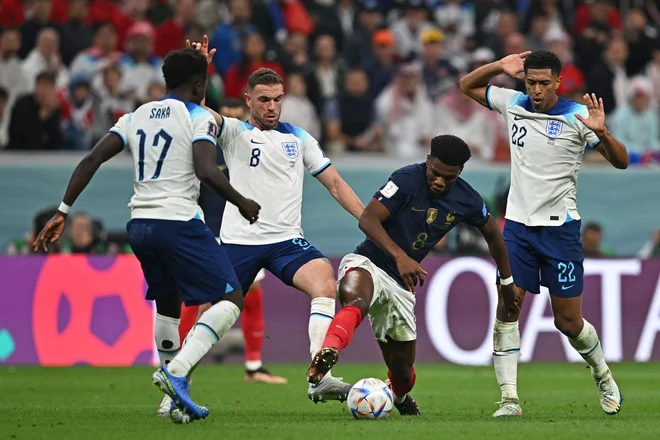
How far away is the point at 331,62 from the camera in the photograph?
18953 millimetres

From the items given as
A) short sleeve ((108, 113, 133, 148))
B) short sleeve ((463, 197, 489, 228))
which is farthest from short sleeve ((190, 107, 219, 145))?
short sleeve ((463, 197, 489, 228))

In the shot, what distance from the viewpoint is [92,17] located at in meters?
19.2

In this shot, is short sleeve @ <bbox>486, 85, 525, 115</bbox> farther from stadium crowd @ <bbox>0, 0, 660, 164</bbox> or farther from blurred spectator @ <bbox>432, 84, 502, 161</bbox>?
blurred spectator @ <bbox>432, 84, 502, 161</bbox>

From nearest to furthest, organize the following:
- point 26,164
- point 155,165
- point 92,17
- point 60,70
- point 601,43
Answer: point 155,165
point 26,164
point 60,70
point 92,17
point 601,43

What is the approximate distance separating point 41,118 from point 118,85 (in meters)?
1.18

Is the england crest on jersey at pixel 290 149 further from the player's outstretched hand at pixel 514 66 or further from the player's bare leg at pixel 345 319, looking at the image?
the player's outstretched hand at pixel 514 66

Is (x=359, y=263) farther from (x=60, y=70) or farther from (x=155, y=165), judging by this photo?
(x=60, y=70)

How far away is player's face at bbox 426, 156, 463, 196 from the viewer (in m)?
8.82

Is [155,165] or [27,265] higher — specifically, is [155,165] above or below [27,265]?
above

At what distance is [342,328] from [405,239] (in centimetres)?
116

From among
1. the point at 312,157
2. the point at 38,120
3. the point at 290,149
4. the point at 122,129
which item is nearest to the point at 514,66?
the point at 312,157

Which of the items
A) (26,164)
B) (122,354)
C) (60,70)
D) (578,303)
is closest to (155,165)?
(578,303)

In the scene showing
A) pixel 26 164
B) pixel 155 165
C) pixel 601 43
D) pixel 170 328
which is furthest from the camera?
pixel 601 43

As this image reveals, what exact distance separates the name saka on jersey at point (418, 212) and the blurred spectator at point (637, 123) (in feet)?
33.2
